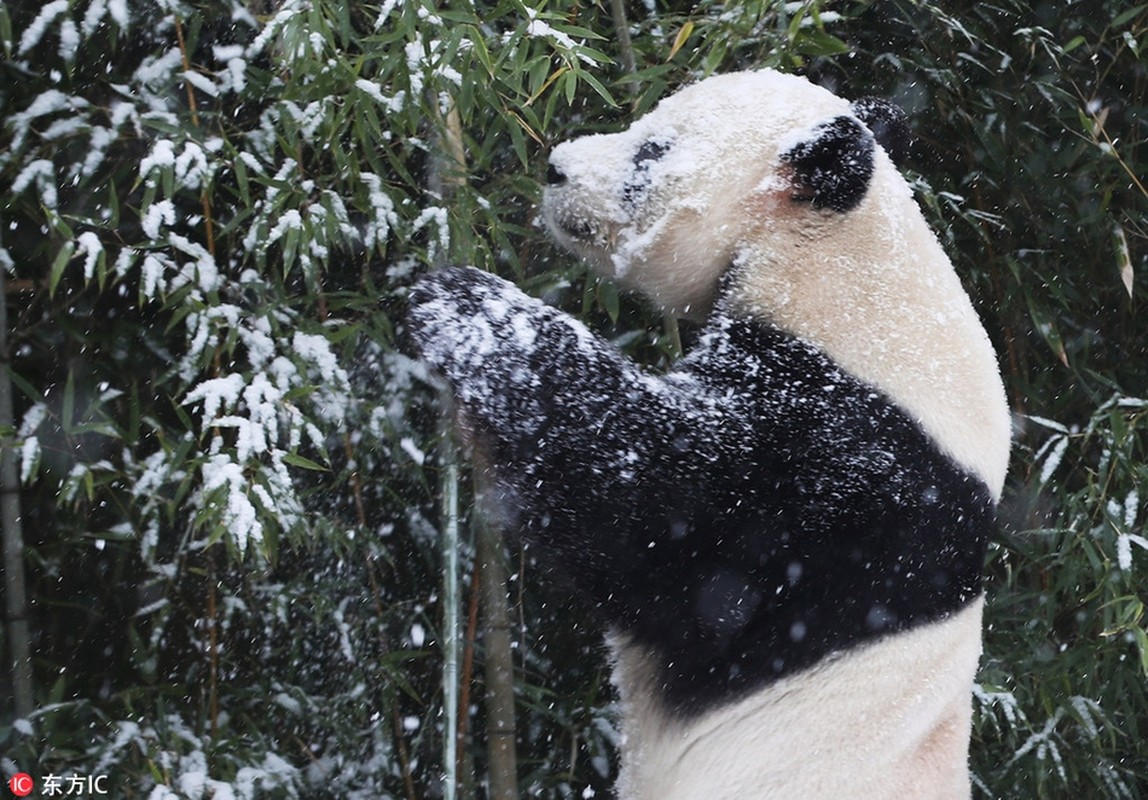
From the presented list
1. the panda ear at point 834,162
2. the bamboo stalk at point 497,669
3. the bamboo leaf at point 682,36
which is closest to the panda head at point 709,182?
the panda ear at point 834,162

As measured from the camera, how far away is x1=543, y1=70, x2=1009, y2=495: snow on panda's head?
1381 millimetres

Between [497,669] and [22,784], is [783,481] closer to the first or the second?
[497,669]

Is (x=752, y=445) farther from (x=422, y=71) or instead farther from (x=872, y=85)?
(x=872, y=85)

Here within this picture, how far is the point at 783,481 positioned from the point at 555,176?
51 centimetres

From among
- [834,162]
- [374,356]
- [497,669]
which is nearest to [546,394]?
[834,162]

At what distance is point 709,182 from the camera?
1476mm

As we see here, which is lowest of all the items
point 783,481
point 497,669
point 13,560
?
point 497,669

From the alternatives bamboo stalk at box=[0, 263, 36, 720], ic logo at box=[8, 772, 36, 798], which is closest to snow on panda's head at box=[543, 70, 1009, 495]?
bamboo stalk at box=[0, 263, 36, 720]

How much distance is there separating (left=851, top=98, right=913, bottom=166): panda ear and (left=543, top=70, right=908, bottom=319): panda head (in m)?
0.04

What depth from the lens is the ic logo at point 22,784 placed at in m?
1.83

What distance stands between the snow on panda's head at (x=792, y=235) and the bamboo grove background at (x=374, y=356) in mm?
163

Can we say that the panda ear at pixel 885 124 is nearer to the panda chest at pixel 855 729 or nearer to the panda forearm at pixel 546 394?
the panda forearm at pixel 546 394

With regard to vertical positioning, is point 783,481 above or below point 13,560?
above

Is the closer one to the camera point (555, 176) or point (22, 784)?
point (555, 176)
